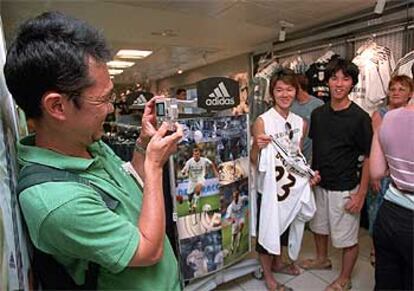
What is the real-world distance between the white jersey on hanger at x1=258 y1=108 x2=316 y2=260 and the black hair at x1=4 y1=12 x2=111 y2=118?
4.97 feet

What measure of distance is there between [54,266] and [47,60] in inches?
17.6

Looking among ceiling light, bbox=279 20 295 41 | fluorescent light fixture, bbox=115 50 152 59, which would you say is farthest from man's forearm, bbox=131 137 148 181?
fluorescent light fixture, bbox=115 50 152 59

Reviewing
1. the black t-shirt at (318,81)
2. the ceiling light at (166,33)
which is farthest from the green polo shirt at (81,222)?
the ceiling light at (166,33)

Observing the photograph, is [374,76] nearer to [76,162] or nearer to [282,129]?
[282,129]

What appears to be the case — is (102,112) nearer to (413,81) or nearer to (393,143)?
(393,143)

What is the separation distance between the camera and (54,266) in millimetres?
695

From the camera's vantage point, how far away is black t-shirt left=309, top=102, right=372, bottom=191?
1948 mm

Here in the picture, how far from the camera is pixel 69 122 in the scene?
66 cm

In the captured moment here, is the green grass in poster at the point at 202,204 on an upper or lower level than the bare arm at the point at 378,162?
lower

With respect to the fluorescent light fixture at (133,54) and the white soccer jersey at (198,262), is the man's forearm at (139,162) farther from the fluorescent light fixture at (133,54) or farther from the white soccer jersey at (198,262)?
the fluorescent light fixture at (133,54)

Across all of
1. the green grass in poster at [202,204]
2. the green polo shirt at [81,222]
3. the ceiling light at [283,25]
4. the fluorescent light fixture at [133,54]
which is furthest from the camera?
the fluorescent light fixture at [133,54]

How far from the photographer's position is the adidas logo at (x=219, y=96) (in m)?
1.86

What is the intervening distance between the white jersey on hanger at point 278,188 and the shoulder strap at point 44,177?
1475mm

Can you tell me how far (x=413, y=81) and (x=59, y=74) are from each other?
8.69 feet
